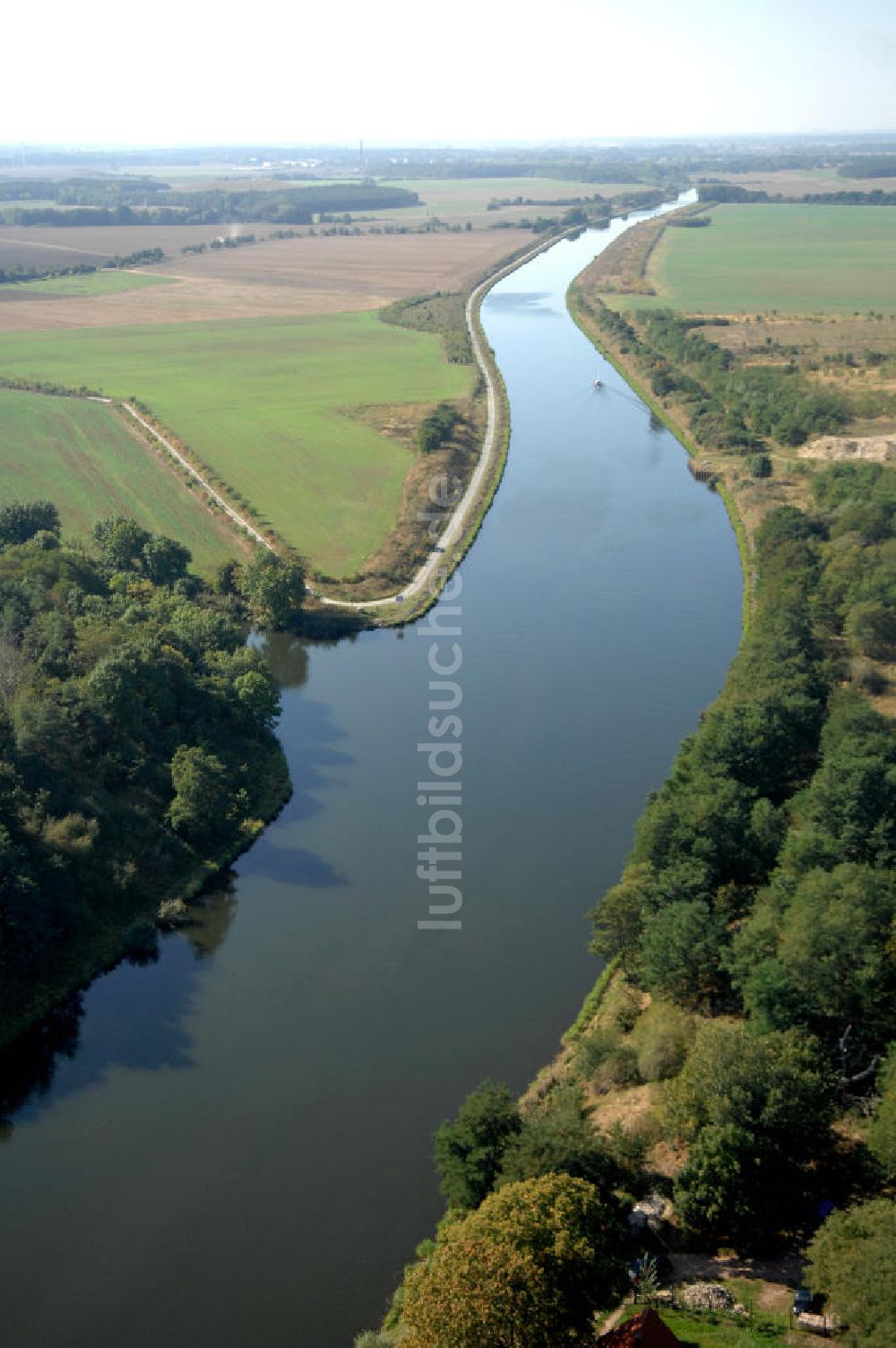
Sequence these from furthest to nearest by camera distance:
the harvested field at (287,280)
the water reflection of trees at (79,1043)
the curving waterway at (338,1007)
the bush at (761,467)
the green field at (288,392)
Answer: the harvested field at (287,280) < the bush at (761,467) < the green field at (288,392) < the water reflection of trees at (79,1043) < the curving waterway at (338,1007)

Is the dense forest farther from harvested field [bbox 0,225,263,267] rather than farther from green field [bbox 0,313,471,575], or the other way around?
harvested field [bbox 0,225,263,267]

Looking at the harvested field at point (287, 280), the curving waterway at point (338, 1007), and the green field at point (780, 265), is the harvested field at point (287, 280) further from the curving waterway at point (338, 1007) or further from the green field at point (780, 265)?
the curving waterway at point (338, 1007)

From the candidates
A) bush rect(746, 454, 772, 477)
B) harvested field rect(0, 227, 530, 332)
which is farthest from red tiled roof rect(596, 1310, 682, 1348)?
harvested field rect(0, 227, 530, 332)

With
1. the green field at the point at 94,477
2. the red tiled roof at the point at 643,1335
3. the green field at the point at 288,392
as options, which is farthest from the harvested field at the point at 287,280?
the red tiled roof at the point at 643,1335

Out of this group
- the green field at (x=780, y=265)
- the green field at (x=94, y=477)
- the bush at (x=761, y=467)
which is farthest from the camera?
the green field at (x=780, y=265)

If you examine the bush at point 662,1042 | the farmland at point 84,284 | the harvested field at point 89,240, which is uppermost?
the harvested field at point 89,240

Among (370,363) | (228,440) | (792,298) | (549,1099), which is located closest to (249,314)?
(370,363)

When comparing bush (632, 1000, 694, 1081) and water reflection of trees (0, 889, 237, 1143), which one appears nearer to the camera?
bush (632, 1000, 694, 1081)
